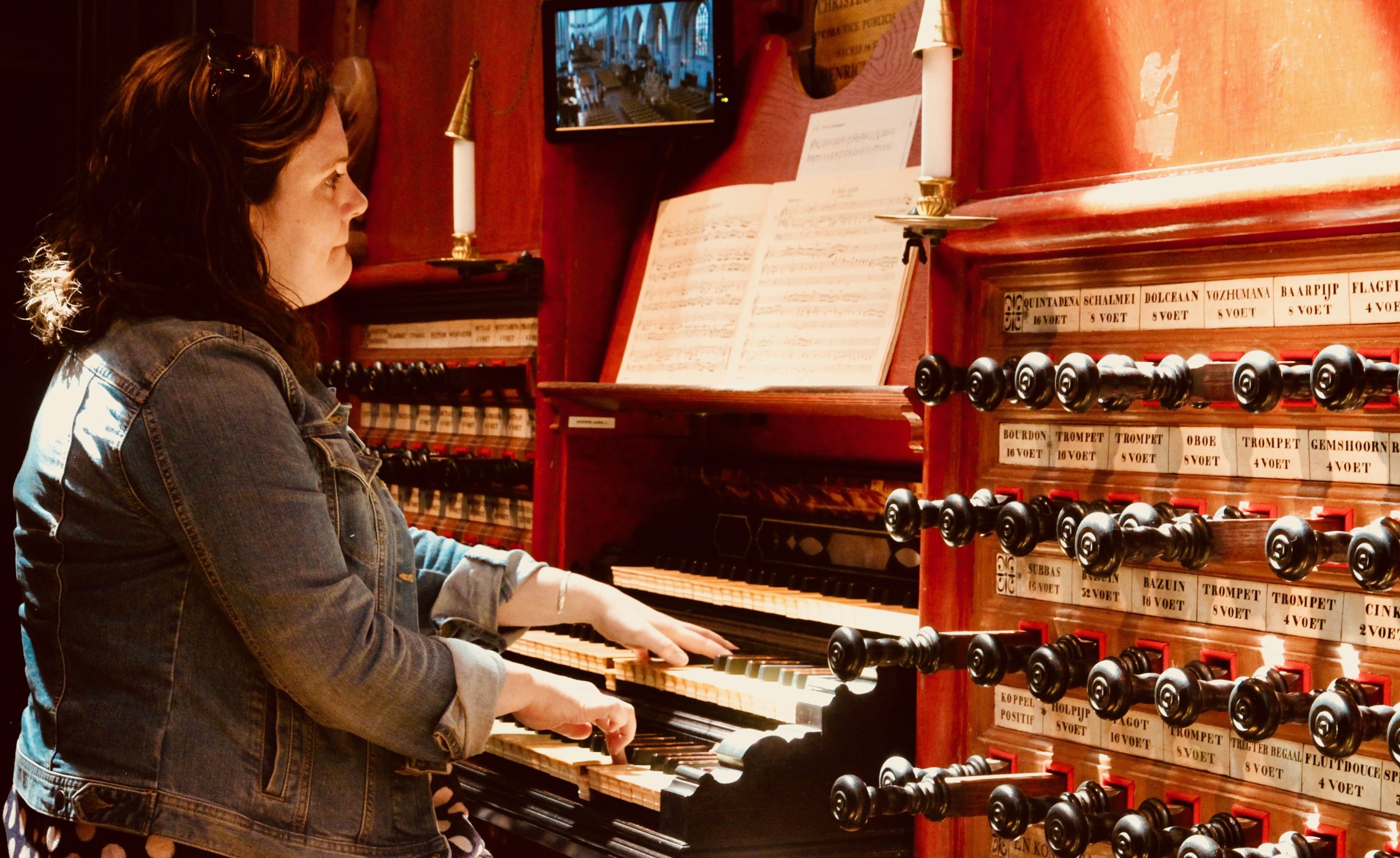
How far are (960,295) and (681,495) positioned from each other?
1325 mm

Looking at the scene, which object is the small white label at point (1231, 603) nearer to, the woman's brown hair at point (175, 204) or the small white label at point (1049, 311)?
the small white label at point (1049, 311)

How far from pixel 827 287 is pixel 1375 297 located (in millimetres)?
1294

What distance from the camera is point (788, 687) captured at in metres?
2.64

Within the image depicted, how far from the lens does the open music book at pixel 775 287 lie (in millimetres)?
2881

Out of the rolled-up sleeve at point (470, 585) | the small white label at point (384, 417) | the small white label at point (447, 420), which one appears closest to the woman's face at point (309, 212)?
the rolled-up sleeve at point (470, 585)

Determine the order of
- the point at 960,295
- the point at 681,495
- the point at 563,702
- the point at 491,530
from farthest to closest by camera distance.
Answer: the point at 491,530 < the point at 681,495 < the point at 960,295 < the point at 563,702

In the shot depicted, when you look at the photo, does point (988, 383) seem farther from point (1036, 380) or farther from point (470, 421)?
point (470, 421)

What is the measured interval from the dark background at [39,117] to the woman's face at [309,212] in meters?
3.18

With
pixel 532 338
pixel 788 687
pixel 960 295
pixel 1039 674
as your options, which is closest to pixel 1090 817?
pixel 1039 674

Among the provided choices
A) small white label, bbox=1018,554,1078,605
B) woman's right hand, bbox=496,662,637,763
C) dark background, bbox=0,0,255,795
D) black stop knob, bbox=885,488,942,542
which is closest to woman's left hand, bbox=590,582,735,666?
woman's right hand, bbox=496,662,637,763

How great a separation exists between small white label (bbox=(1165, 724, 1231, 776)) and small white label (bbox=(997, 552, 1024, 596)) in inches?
13.7

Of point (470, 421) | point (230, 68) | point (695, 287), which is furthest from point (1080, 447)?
point (470, 421)

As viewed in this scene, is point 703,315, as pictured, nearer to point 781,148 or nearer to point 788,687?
point 781,148

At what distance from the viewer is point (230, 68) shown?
1793 mm
